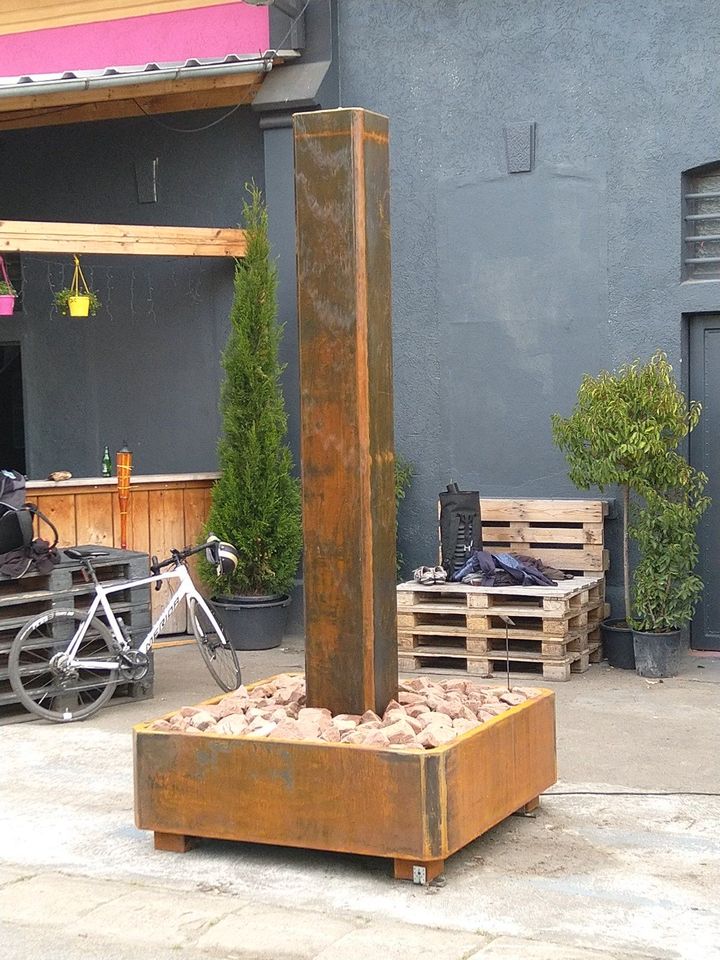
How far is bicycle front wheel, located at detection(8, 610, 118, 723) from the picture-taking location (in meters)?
8.23

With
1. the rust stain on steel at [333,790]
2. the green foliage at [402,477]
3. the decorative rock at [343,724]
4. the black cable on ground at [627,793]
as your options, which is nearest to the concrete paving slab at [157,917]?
the rust stain on steel at [333,790]

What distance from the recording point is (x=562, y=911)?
4906mm

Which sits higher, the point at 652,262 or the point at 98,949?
the point at 652,262

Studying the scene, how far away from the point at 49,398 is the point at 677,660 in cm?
635

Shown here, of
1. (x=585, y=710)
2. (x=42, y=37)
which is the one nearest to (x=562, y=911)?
(x=585, y=710)

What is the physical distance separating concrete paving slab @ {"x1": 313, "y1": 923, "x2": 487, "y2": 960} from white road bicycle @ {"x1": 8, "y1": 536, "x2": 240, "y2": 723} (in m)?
3.99

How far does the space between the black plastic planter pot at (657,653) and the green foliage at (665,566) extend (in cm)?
8

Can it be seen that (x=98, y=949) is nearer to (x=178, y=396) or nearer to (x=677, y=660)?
(x=677, y=660)

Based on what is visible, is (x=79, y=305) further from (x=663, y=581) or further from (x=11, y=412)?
(x=663, y=581)

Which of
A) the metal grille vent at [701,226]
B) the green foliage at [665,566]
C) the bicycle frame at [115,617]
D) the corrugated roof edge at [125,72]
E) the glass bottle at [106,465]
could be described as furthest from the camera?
the glass bottle at [106,465]

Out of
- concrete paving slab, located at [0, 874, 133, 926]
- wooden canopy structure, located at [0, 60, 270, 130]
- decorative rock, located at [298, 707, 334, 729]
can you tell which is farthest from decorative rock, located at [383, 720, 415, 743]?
wooden canopy structure, located at [0, 60, 270, 130]

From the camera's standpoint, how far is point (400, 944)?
15.1ft

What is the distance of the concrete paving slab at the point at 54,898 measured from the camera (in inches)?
197

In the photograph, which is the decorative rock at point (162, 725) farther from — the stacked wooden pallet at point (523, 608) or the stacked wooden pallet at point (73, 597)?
the stacked wooden pallet at point (523, 608)
